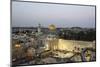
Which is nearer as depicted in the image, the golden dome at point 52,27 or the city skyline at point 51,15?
the city skyline at point 51,15

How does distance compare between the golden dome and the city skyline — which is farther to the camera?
the golden dome

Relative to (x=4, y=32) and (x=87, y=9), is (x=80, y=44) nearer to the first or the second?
(x=87, y=9)

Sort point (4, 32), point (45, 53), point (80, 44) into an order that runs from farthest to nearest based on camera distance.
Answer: point (80, 44) < point (45, 53) < point (4, 32)

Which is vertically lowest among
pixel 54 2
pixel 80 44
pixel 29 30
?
pixel 80 44

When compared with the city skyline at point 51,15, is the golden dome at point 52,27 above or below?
below

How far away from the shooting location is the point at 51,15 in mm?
2859

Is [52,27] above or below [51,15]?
below

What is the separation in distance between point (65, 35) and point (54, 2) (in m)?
0.50

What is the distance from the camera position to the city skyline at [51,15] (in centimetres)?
270

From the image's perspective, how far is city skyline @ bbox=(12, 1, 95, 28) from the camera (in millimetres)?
2703

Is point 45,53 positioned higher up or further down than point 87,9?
further down

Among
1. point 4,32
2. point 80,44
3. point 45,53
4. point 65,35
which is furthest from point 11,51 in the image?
point 80,44

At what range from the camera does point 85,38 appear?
119 inches

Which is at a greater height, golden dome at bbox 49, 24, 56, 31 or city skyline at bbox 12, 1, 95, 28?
city skyline at bbox 12, 1, 95, 28
